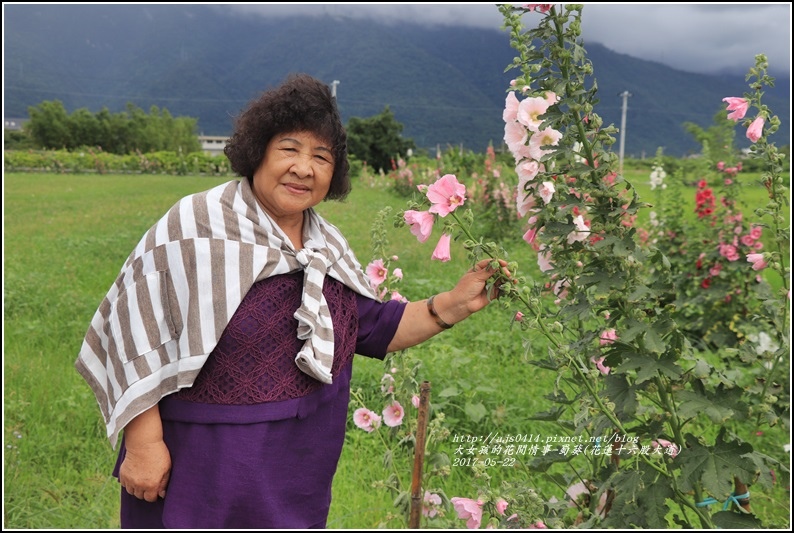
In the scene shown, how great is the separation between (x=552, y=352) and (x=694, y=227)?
3.97 meters

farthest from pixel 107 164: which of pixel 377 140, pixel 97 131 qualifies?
pixel 97 131

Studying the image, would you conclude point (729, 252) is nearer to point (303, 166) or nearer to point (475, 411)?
point (475, 411)

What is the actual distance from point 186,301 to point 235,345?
0.14 meters

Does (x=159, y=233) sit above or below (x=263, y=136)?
below

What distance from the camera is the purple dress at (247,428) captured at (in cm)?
150

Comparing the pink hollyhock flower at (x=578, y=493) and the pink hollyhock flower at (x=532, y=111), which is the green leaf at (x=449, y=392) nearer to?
the pink hollyhock flower at (x=578, y=493)

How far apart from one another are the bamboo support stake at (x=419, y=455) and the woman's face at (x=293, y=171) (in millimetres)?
→ 529

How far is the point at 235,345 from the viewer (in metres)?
1.51

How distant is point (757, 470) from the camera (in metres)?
1.34

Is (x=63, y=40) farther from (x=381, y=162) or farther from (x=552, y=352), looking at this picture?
(x=552, y=352)

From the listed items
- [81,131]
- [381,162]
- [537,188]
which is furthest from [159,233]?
[81,131]

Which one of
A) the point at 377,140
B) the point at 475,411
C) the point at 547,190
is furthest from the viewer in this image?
the point at 377,140

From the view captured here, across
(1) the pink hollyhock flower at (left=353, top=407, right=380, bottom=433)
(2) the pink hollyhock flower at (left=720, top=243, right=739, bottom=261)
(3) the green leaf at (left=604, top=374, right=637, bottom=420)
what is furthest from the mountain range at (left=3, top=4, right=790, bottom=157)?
(3) the green leaf at (left=604, top=374, right=637, bottom=420)

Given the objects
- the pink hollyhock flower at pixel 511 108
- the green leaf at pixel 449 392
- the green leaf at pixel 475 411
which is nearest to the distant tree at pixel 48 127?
the green leaf at pixel 449 392
